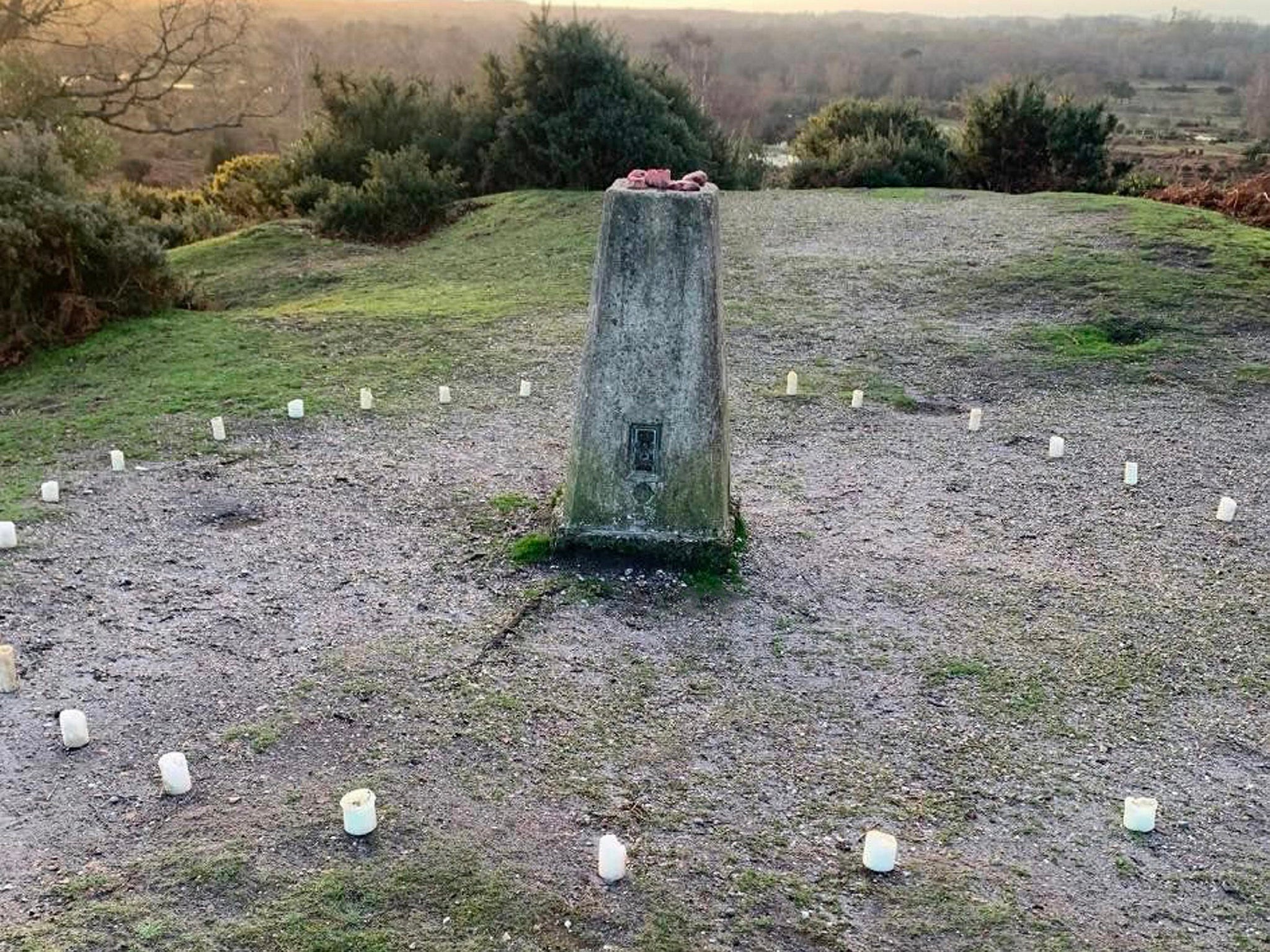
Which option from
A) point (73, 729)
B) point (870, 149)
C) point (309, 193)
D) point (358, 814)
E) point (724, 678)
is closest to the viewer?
point (358, 814)

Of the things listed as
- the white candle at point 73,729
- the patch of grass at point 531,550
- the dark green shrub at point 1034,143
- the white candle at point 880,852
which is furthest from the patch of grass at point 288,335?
the dark green shrub at point 1034,143

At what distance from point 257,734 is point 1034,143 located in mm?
21466

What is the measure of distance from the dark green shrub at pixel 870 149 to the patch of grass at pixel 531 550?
17183 millimetres

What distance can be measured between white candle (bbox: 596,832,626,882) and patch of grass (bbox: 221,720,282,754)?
1.82 m

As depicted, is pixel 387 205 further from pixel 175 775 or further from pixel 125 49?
pixel 175 775

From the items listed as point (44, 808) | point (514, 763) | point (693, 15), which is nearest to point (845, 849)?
point (514, 763)

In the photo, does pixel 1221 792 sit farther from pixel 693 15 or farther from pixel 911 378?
pixel 693 15

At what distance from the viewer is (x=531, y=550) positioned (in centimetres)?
711

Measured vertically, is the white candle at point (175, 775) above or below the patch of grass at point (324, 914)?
above

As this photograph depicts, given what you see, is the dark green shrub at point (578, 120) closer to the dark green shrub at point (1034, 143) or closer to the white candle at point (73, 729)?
the dark green shrub at point (1034, 143)

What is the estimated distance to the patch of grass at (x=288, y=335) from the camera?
9.67 metres

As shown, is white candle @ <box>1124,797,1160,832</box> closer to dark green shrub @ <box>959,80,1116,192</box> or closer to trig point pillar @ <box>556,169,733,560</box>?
trig point pillar @ <box>556,169,733,560</box>

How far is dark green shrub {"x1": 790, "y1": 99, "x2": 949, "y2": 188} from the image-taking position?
2227 cm

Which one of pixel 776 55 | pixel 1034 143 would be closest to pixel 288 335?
pixel 1034 143
